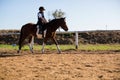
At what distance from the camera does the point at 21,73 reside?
883cm

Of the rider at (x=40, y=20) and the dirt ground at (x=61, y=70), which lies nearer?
the dirt ground at (x=61, y=70)

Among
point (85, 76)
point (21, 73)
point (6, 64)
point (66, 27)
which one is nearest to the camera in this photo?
point (85, 76)

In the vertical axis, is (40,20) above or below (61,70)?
above

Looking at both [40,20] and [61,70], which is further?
[40,20]

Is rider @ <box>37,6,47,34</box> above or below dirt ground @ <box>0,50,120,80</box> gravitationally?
above

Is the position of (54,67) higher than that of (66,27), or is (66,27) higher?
(66,27)

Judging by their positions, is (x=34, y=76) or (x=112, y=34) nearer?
(x=34, y=76)

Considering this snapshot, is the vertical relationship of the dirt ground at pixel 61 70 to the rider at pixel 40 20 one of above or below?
below

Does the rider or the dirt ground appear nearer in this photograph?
the dirt ground

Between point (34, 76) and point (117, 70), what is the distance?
270cm

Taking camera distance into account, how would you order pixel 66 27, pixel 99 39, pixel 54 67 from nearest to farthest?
pixel 54 67 → pixel 66 27 → pixel 99 39

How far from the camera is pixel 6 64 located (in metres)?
10.6

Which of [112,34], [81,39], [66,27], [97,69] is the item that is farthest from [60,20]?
[112,34]

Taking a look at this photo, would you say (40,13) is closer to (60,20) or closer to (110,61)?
(60,20)
